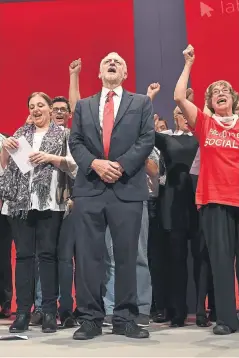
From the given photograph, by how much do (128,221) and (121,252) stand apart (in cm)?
17

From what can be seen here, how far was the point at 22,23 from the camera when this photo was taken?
579 cm

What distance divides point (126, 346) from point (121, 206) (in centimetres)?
74

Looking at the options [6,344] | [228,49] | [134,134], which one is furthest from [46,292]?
[228,49]

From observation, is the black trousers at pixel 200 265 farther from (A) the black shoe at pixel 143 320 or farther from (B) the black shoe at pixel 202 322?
(A) the black shoe at pixel 143 320

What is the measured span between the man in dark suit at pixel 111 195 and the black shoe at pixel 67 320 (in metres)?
0.50

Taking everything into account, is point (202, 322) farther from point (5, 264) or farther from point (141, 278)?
point (5, 264)

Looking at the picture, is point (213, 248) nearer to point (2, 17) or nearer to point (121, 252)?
point (121, 252)

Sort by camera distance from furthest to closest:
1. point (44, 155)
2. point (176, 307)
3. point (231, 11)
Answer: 1. point (231, 11)
2. point (176, 307)
3. point (44, 155)

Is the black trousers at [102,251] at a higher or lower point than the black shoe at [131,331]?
higher

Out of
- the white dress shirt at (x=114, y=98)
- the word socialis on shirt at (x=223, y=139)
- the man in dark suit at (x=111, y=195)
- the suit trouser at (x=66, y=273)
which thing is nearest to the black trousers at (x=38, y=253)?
the suit trouser at (x=66, y=273)

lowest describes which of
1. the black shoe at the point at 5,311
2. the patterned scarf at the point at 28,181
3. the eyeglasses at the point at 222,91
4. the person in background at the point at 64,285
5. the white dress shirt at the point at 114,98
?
the black shoe at the point at 5,311

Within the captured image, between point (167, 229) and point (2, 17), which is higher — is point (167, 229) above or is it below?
below

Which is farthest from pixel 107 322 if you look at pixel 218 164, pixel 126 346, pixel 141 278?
pixel 218 164

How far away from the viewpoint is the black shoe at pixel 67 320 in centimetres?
379
